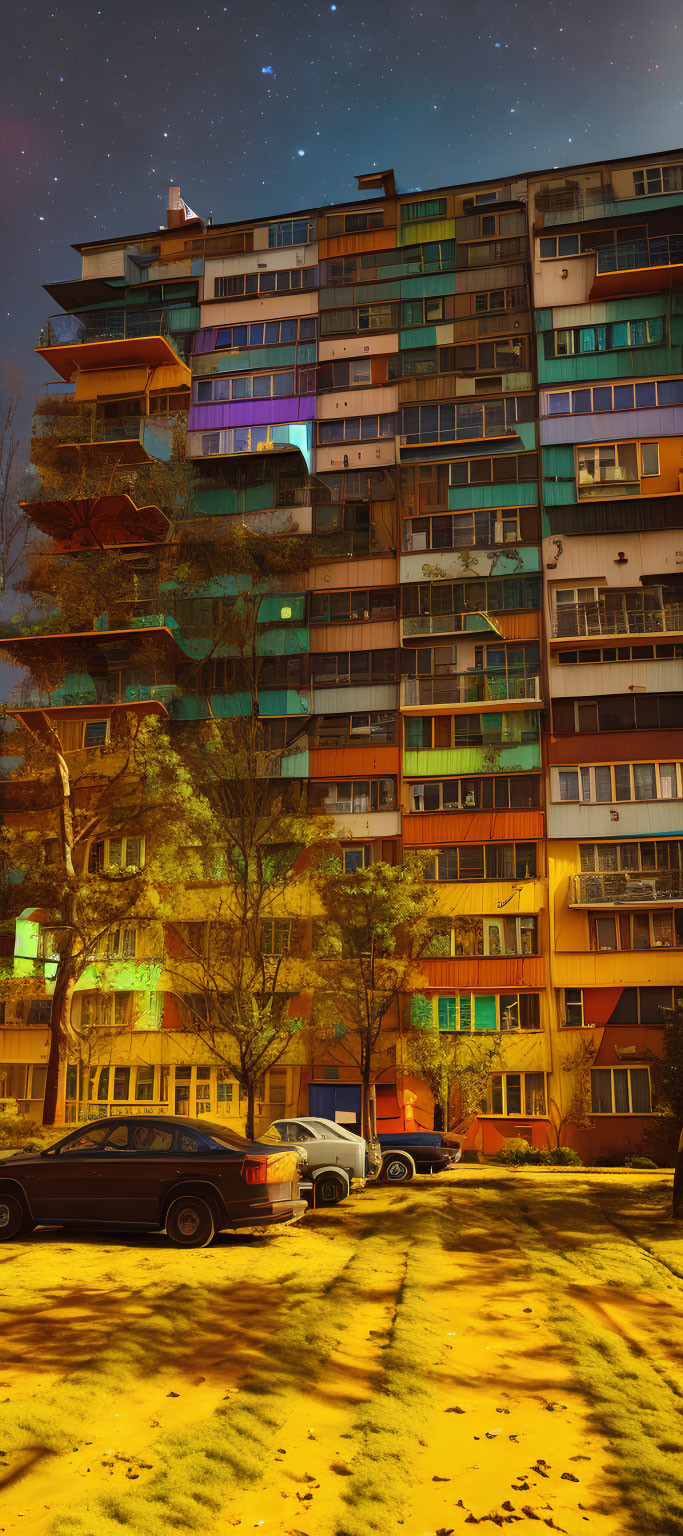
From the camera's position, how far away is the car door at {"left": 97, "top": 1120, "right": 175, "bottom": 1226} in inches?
553

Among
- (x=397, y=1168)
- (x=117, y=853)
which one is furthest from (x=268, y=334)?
(x=397, y=1168)

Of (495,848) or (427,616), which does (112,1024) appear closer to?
(495,848)

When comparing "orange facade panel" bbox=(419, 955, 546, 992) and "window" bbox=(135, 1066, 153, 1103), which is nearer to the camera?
"orange facade panel" bbox=(419, 955, 546, 992)

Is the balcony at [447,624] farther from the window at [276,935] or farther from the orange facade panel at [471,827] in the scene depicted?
the window at [276,935]

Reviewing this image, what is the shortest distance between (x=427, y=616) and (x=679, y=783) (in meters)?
11.0

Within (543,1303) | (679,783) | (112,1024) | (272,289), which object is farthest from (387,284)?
(543,1303)

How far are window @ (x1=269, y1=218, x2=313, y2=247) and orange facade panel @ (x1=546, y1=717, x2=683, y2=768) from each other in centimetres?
2414

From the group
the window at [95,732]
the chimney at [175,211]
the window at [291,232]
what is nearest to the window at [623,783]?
the window at [95,732]

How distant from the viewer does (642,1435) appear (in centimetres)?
827

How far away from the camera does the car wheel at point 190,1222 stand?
1401cm

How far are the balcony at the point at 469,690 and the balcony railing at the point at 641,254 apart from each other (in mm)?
15809

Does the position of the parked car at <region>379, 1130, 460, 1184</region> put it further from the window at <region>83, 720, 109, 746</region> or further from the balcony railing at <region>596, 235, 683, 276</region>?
the balcony railing at <region>596, 235, 683, 276</region>

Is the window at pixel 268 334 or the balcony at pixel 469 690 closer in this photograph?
the balcony at pixel 469 690

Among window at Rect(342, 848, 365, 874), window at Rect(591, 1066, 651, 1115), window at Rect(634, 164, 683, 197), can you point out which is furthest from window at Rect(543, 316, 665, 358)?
window at Rect(591, 1066, 651, 1115)
